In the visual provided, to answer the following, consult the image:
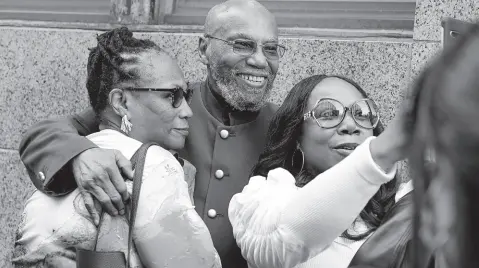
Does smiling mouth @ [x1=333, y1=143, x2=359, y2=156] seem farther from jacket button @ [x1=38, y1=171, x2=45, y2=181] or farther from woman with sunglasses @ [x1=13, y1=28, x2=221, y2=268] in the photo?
jacket button @ [x1=38, y1=171, x2=45, y2=181]

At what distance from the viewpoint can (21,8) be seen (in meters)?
5.88

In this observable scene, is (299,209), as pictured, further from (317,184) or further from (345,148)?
(345,148)

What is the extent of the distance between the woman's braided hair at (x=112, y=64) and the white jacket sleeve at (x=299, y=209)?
0.63 m

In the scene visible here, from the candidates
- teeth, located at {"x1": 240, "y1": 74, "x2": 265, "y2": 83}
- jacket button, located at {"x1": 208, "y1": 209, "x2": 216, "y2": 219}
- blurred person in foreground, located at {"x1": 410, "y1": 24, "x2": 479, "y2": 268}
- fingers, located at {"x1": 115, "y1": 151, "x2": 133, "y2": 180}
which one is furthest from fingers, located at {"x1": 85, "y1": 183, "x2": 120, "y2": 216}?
blurred person in foreground, located at {"x1": 410, "y1": 24, "x2": 479, "y2": 268}

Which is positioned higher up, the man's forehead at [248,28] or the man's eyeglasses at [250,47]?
the man's forehead at [248,28]

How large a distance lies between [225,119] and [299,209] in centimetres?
149

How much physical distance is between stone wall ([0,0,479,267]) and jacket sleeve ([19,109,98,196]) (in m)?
1.36

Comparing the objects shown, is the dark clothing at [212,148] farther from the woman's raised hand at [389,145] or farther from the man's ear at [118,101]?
the woman's raised hand at [389,145]

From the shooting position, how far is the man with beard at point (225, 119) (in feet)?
11.9

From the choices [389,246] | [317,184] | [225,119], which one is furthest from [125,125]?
[389,246]

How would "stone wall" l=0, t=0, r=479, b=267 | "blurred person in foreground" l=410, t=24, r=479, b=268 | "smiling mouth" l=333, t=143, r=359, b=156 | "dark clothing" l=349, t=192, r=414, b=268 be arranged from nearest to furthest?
1. "blurred person in foreground" l=410, t=24, r=479, b=268
2. "dark clothing" l=349, t=192, r=414, b=268
3. "smiling mouth" l=333, t=143, r=359, b=156
4. "stone wall" l=0, t=0, r=479, b=267

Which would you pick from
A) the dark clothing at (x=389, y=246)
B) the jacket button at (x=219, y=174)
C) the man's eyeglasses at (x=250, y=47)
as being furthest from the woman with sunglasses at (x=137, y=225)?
the dark clothing at (x=389, y=246)

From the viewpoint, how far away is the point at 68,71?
545cm

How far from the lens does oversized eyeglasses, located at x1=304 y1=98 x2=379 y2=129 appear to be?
11.0 feet
